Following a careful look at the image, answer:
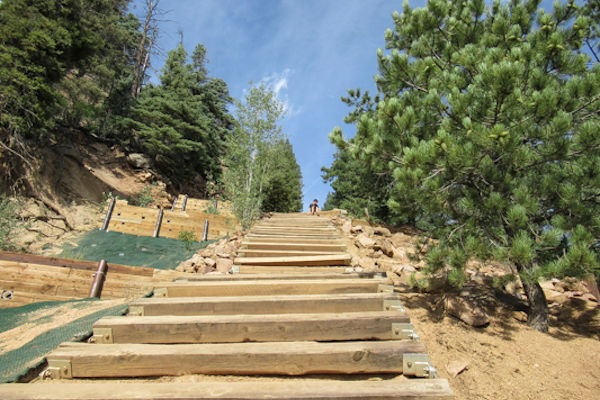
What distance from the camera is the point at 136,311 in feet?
8.43

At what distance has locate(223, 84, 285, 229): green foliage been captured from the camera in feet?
28.5

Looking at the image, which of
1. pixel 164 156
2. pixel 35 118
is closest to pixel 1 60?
pixel 35 118

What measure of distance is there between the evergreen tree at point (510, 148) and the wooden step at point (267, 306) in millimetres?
1332

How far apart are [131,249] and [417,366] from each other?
8880mm

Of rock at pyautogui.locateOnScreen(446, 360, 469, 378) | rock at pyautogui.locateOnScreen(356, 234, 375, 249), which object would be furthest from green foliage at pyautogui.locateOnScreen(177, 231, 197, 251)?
rock at pyautogui.locateOnScreen(446, 360, 469, 378)

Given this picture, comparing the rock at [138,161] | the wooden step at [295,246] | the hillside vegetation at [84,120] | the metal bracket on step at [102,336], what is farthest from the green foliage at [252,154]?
the rock at [138,161]

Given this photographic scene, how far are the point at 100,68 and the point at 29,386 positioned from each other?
20484 millimetres

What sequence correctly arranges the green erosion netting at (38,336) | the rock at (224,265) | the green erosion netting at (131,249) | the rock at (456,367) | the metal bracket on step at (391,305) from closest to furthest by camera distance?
the green erosion netting at (38,336) < the metal bracket on step at (391,305) < the rock at (456,367) < the rock at (224,265) < the green erosion netting at (131,249)

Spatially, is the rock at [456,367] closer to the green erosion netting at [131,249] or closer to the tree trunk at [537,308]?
the tree trunk at [537,308]

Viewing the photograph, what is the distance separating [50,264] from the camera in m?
4.91

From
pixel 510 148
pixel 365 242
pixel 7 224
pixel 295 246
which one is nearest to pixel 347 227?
pixel 365 242

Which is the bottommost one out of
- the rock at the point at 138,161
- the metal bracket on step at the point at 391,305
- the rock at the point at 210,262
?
the metal bracket on step at the point at 391,305

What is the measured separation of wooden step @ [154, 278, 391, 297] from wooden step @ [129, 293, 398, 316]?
384mm

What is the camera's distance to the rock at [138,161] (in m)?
18.1
